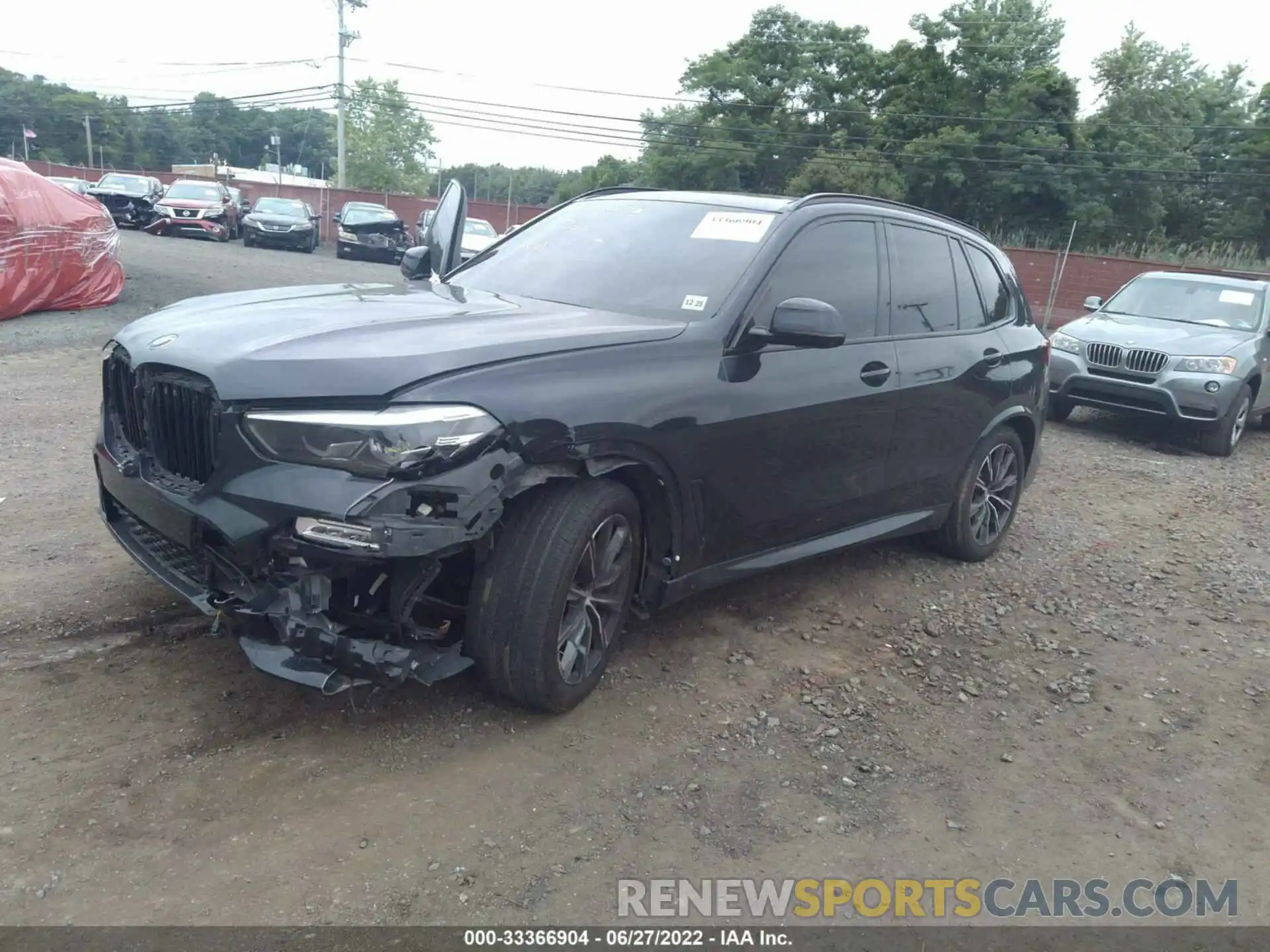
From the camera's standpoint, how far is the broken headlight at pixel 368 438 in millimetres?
2791

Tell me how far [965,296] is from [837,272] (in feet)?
4.08

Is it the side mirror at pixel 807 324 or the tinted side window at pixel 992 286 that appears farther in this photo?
the tinted side window at pixel 992 286

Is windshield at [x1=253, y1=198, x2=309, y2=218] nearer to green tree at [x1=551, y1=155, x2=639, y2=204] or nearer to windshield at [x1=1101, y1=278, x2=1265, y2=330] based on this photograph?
windshield at [x1=1101, y1=278, x2=1265, y2=330]

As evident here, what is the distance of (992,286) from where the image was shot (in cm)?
552

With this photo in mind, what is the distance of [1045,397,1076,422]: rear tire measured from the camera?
33.2 feet

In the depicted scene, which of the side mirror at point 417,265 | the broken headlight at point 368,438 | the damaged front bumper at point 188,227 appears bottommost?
the damaged front bumper at point 188,227

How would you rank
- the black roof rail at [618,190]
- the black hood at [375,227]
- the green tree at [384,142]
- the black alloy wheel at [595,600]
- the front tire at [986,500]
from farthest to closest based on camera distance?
the green tree at [384,142]
the black hood at [375,227]
the front tire at [986,500]
the black roof rail at [618,190]
the black alloy wheel at [595,600]

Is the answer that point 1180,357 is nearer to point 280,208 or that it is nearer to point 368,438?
point 368,438

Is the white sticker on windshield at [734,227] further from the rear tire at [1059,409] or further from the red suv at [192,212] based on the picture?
the red suv at [192,212]

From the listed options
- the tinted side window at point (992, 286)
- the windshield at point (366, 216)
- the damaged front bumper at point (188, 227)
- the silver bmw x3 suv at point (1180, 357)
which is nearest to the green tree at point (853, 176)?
the windshield at point (366, 216)

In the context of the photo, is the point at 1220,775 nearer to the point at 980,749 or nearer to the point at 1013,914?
the point at 980,749

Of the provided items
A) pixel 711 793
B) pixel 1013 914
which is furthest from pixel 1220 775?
pixel 711 793

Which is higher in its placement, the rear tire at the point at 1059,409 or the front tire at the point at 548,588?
the front tire at the point at 548,588

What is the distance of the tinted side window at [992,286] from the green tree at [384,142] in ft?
264
